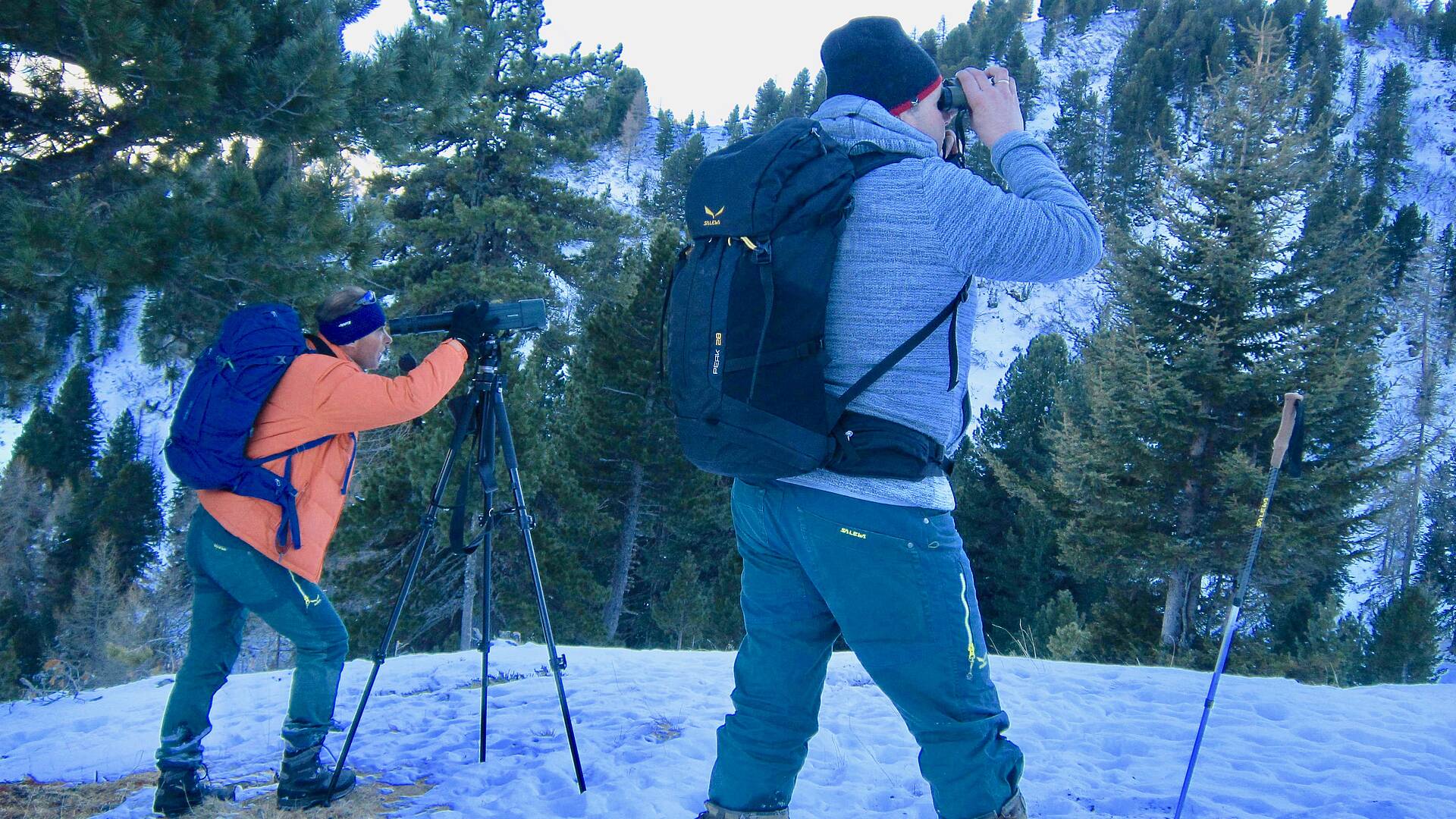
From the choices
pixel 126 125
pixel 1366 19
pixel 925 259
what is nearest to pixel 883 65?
pixel 925 259

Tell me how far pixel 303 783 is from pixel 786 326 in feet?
8.82

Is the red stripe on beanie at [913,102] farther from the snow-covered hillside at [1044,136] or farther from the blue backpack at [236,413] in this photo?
the snow-covered hillside at [1044,136]

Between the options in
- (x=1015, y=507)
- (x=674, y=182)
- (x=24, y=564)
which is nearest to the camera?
(x=1015, y=507)

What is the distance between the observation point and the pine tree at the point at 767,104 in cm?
7394

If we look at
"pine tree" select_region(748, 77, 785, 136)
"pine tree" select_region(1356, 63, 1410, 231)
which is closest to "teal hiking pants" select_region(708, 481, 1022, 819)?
"pine tree" select_region(1356, 63, 1410, 231)

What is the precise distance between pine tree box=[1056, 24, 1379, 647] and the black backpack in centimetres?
1143

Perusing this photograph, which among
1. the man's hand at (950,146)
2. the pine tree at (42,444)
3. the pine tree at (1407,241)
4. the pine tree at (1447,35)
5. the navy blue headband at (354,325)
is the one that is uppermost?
the pine tree at (1447,35)

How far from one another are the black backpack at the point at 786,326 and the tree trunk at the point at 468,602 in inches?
476

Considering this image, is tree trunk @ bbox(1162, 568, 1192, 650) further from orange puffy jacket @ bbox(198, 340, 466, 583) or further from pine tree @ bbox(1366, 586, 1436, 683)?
orange puffy jacket @ bbox(198, 340, 466, 583)

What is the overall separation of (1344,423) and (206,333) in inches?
554

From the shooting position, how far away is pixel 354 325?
322 centimetres

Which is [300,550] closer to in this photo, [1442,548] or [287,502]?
[287,502]

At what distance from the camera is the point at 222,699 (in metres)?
5.21

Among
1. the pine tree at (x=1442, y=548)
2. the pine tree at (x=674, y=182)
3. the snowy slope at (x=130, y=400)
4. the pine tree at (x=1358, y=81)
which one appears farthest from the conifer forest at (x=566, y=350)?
the pine tree at (x=1358, y=81)
